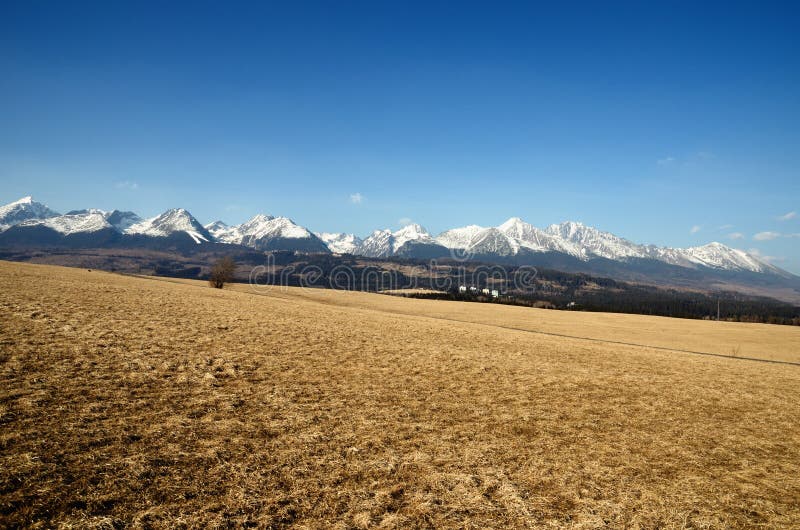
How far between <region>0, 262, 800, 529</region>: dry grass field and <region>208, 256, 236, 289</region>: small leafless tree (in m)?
58.8

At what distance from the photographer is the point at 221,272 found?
80312mm

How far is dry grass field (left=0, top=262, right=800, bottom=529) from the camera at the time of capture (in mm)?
7711

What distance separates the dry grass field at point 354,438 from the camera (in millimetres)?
7711

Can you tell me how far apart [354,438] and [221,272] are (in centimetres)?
7798

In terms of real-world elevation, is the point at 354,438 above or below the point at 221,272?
below

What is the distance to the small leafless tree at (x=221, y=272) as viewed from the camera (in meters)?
80.2

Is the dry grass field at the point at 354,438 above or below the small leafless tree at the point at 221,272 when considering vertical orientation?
below

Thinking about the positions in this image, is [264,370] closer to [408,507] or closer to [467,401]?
[467,401]

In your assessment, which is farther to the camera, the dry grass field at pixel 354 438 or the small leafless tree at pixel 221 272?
the small leafless tree at pixel 221 272

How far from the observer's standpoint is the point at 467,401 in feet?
51.7

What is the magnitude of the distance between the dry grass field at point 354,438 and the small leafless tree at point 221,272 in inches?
2316

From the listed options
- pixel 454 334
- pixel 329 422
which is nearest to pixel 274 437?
pixel 329 422

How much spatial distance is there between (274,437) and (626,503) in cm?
897

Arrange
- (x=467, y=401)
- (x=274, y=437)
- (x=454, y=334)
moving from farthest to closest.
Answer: (x=454, y=334), (x=467, y=401), (x=274, y=437)
